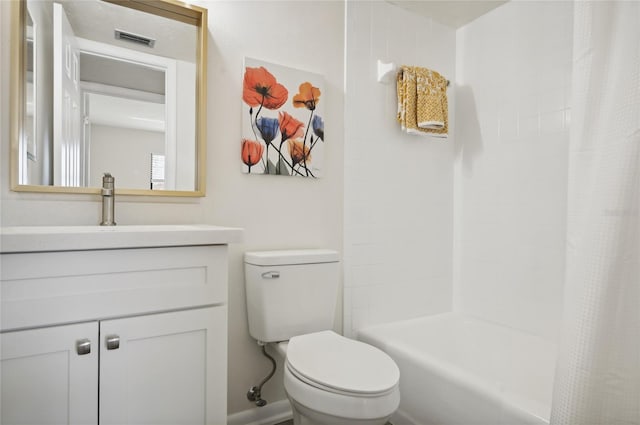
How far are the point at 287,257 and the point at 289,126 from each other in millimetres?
629

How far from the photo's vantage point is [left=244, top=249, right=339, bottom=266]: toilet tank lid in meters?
1.60

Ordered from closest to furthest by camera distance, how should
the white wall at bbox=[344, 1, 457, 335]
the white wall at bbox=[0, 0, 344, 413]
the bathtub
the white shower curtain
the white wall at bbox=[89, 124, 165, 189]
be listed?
the white shower curtain
the bathtub
the white wall at bbox=[89, 124, 165, 189]
the white wall at bbox=[0, 0, 344, 413]
the white wall at bbox=[344, 1, 457, 335]

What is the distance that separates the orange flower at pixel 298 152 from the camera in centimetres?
182

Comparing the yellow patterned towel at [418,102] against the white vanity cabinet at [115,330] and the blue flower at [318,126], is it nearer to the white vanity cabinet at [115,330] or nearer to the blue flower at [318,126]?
the blue flower at [318,126]

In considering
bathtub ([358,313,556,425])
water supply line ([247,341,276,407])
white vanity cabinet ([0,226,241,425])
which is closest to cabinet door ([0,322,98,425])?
white vanity cabinet ([0,226,241,425])

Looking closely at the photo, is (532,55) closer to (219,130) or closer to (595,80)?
(595,80)

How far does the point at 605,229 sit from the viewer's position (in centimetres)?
88

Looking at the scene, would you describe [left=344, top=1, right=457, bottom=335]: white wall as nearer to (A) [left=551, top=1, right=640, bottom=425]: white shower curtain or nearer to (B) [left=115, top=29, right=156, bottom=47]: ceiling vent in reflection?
(B) [left=115, top=29, right=156, bottom=47]: ceiling vent in reflection

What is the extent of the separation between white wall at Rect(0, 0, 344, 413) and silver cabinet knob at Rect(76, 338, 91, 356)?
56cm

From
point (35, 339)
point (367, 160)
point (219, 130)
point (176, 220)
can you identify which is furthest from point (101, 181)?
point (367, 160)

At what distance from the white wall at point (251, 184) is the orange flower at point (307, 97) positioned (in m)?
0.07

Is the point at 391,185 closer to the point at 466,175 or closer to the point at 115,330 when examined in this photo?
the point at 466,175

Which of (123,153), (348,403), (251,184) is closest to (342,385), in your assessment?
(348,403)

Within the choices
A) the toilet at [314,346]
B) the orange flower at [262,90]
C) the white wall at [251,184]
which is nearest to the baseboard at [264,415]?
the white wall at [251,184]
